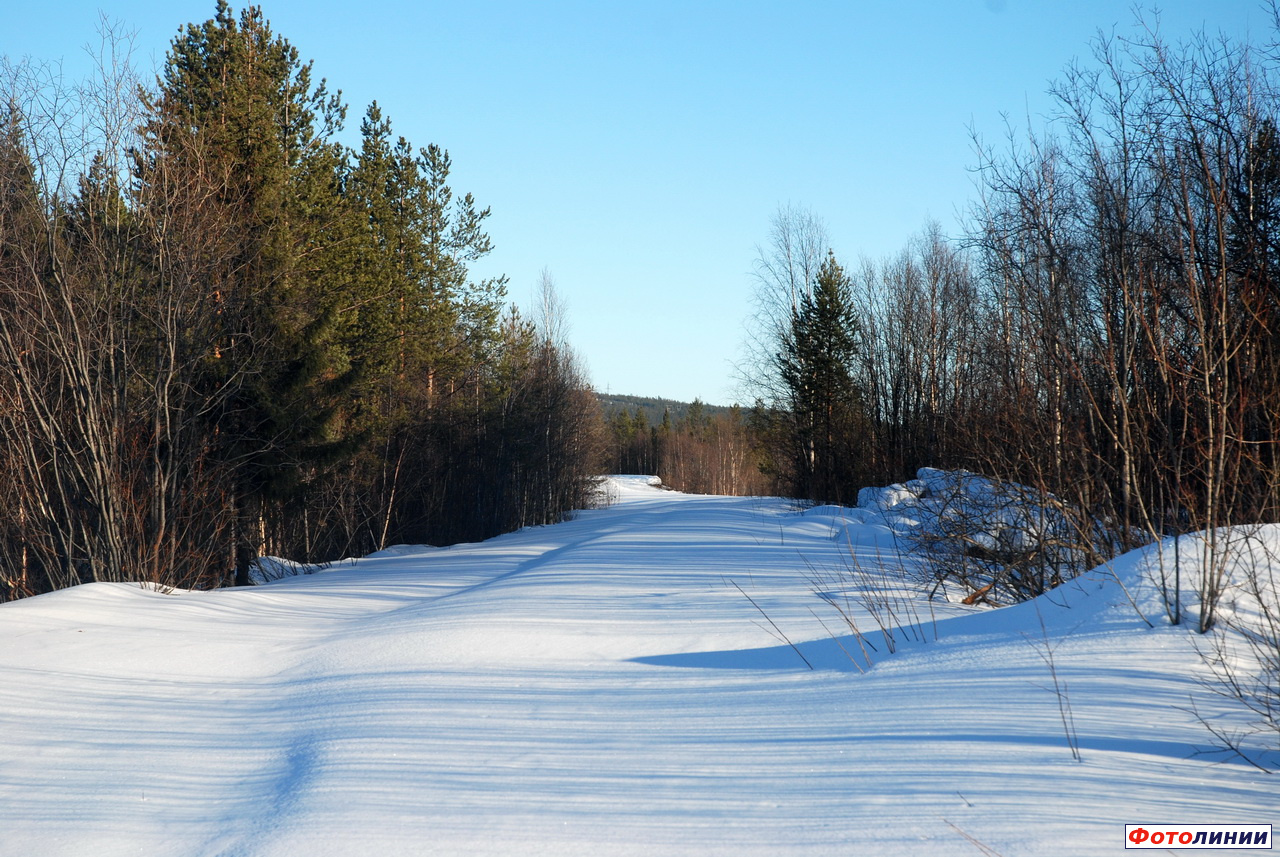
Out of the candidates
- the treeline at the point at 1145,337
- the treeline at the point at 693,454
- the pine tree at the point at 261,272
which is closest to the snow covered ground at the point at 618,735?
the treeline at the point at 1145,337

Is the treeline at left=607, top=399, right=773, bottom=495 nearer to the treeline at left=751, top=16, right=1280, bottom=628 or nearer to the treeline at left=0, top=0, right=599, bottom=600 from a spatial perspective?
the treeline at left=0, top=0, right=599, bottom=600

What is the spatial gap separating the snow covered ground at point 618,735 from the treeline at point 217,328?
3.83 metres

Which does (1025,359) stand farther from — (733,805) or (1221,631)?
(733,805)

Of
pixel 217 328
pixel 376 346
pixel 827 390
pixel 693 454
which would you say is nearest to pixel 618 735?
pixel 217 328

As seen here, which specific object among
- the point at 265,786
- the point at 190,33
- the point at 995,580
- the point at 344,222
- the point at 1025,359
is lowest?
the point at 265,786

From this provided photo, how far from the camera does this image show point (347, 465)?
1914 centimetres

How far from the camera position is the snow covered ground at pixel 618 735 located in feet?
9.32

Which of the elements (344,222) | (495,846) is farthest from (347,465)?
(495,846)

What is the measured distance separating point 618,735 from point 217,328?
11.0m

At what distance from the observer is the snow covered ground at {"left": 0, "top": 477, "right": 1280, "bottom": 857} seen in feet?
9.32

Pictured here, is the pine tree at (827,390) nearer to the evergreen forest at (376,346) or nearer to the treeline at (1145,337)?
the evergreen forest at (376,346)

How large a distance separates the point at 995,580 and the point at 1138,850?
404cm

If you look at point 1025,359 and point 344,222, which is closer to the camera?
point 1025,359

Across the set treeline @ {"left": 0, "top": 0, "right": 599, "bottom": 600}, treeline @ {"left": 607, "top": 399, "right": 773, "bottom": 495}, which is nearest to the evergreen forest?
treeline @ {"left": 0, "top": 0, "right": 599, "bottom": 600}
